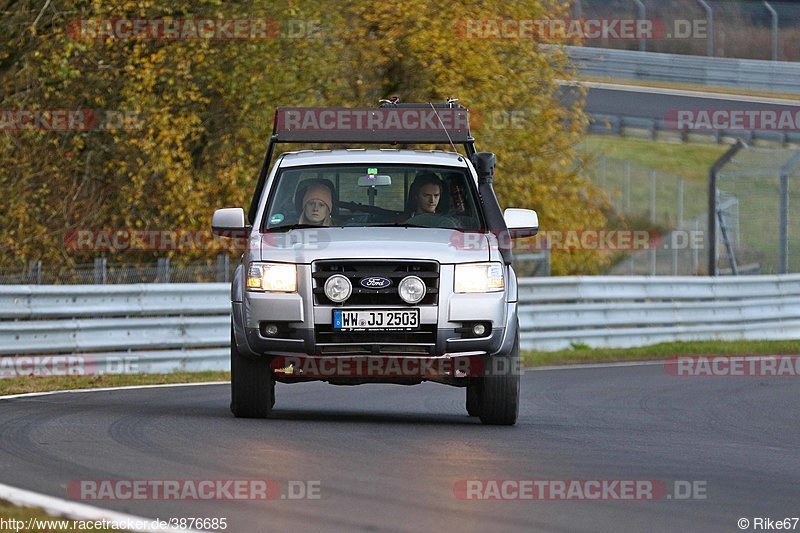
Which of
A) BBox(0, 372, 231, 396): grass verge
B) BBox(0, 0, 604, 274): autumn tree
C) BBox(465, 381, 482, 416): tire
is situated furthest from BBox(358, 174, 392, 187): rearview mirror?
BBox(0, 0, 604, 274): autumn tree

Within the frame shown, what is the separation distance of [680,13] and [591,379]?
2823 cm

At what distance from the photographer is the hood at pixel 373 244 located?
10312 millimetres

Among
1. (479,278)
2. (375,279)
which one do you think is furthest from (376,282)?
(479,278)

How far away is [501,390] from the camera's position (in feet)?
35.3

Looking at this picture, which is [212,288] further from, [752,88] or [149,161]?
[752,88]

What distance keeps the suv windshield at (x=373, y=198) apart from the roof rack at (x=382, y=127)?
0.91ft

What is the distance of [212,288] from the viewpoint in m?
18.8

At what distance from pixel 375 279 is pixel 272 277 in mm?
716

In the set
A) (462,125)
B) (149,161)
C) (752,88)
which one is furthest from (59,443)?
(752,88)

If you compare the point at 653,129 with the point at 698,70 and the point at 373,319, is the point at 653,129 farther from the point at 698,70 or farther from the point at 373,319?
the point at 373,319

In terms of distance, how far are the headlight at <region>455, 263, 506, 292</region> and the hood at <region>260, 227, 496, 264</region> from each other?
6 centimetres

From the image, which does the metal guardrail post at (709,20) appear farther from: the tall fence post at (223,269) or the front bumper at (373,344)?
the front bumper at (373,344)

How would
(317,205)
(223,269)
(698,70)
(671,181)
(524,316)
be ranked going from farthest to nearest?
(671,181) → (698,70) → (524,316) → (223,269) → (317,205)

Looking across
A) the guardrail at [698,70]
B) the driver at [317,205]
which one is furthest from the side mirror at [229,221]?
the guardrail at [698,70]
